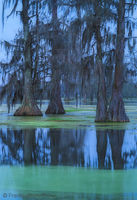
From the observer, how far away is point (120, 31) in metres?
13.3

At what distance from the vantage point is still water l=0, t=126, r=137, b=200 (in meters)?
3.26

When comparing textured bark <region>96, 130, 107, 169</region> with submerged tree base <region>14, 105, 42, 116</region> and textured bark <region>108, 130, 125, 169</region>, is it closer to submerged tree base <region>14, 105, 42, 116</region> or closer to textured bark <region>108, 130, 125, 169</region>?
textured bark <region>108, 130, 125, 169</region>

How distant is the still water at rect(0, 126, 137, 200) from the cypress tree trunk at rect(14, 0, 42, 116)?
37.1ft

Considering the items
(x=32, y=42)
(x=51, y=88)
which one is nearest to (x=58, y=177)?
(x=51, y=88)

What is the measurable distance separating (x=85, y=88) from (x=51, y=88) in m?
4.18

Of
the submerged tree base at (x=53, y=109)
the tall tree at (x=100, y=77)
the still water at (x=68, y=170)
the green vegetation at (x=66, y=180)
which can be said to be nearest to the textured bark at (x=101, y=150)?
the still water at (x=68, y=170)

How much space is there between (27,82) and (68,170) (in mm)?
15752

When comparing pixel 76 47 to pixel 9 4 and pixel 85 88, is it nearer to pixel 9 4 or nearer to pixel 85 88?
pixel 85 88

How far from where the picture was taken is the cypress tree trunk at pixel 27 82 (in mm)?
18422

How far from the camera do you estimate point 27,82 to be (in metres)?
19.8

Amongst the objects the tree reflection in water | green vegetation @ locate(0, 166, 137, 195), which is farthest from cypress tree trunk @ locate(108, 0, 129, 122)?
green vegetation @ locate(0, 166, 137, 195)

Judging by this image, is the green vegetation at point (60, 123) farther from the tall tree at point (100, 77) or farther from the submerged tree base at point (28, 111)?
the submerged tree base at point (28, 111)

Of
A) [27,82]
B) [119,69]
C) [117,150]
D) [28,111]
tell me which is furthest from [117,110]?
[27,82]

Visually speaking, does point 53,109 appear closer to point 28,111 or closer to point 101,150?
point 28,111
